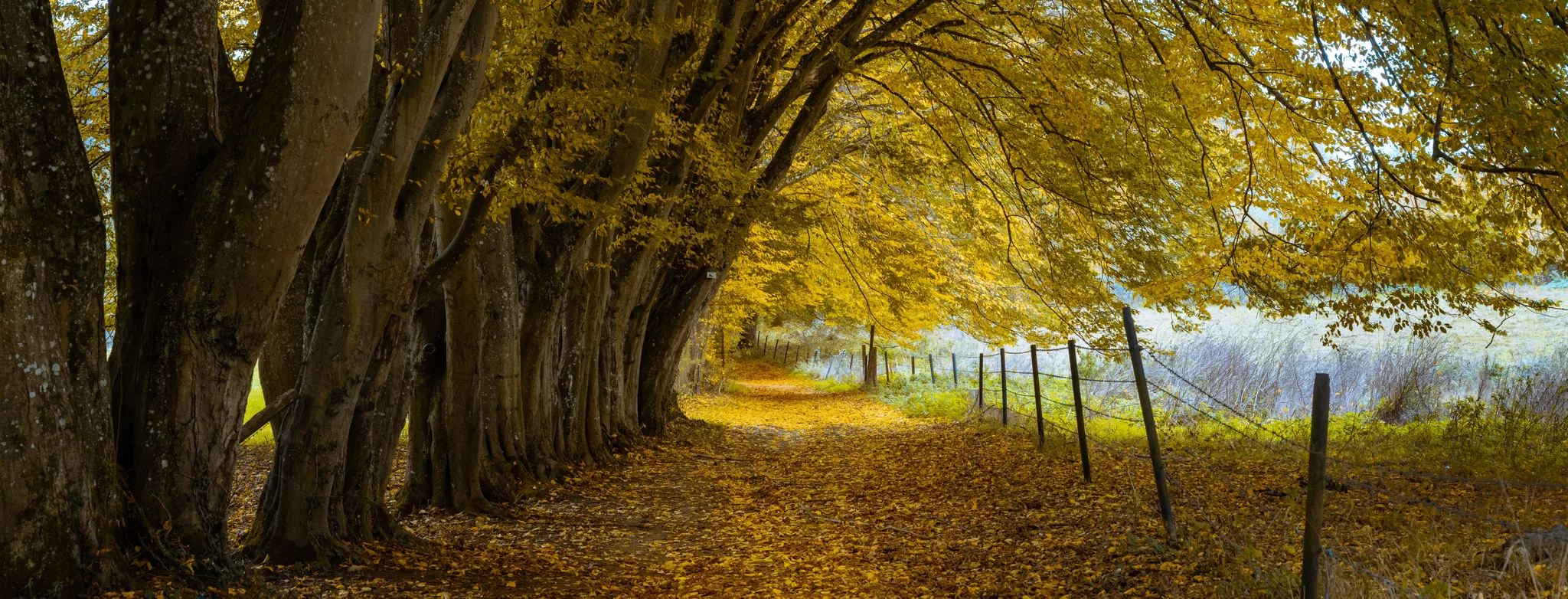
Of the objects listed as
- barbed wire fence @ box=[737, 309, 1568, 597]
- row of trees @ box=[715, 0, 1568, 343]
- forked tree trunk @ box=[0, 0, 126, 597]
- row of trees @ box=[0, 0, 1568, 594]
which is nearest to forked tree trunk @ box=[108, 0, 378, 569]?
row of trees @ box=[0, 0, 1568, 594]

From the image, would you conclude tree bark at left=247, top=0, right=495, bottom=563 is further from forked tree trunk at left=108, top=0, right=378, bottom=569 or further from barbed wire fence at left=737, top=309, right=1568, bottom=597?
barbed wire fence at left=737, top=309, right=1568, bottom=597

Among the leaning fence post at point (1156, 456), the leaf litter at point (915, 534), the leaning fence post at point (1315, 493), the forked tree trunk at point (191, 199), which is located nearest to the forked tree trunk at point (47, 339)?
the forked tree trunk at point (191, 199)

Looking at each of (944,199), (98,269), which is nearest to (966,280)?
(944,199)

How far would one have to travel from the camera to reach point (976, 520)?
6844 mm

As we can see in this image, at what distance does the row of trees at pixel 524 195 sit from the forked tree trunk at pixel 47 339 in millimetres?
11

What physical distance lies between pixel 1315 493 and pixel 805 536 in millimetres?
3939

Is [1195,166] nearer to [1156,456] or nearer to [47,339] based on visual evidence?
[1156,456]

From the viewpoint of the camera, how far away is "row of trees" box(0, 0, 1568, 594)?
3502mm

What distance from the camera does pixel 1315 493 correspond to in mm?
3596

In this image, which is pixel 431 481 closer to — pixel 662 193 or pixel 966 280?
pixel 662 193

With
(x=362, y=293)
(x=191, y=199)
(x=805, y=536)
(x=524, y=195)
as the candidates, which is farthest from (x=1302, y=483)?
(x=191, y=199)

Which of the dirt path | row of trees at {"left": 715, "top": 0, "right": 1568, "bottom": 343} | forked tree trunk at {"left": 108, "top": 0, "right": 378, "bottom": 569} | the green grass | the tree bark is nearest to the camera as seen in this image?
forked tree trunk at {"left": 108, "top": 0, "right": 378, "bottom": 569}

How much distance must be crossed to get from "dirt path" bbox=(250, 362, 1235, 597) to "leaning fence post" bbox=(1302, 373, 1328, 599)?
757 millimetres

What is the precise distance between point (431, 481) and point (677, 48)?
466 centimetres
